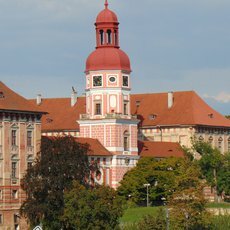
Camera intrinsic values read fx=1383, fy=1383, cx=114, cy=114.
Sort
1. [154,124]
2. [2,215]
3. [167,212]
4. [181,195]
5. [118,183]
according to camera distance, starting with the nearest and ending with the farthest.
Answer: [167,212] < [181,195] < [2,215] < [118,183] < [154,124]

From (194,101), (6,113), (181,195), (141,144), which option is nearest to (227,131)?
(194,101)

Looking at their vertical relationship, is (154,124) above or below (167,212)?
above

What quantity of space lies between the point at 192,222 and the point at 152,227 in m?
6.46

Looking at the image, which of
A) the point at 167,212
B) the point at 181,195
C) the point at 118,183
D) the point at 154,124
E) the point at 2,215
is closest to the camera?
the point at 167,212

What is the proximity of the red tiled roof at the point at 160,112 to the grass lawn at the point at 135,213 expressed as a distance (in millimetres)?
30272

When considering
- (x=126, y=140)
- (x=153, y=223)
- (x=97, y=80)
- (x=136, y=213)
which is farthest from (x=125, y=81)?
(x=153, y=223)

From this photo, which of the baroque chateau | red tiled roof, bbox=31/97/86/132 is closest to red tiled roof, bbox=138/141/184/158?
the baroque chateau

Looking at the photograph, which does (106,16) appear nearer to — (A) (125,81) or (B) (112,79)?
(B) (112,79)

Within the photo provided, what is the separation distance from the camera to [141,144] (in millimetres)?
158000

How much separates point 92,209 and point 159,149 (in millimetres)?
54141

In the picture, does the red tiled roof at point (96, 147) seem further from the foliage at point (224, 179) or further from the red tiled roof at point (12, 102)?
the red tiled roof at point (12, 102)

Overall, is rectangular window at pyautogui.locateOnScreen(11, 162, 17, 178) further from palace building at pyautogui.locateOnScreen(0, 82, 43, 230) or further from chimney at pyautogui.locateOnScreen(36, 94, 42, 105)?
chimney at pyautogui.locateOnScreen(36, 94, 42, 105)

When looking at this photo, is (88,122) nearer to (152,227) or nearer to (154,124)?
(154,124)

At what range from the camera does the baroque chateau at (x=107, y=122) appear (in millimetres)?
126938
